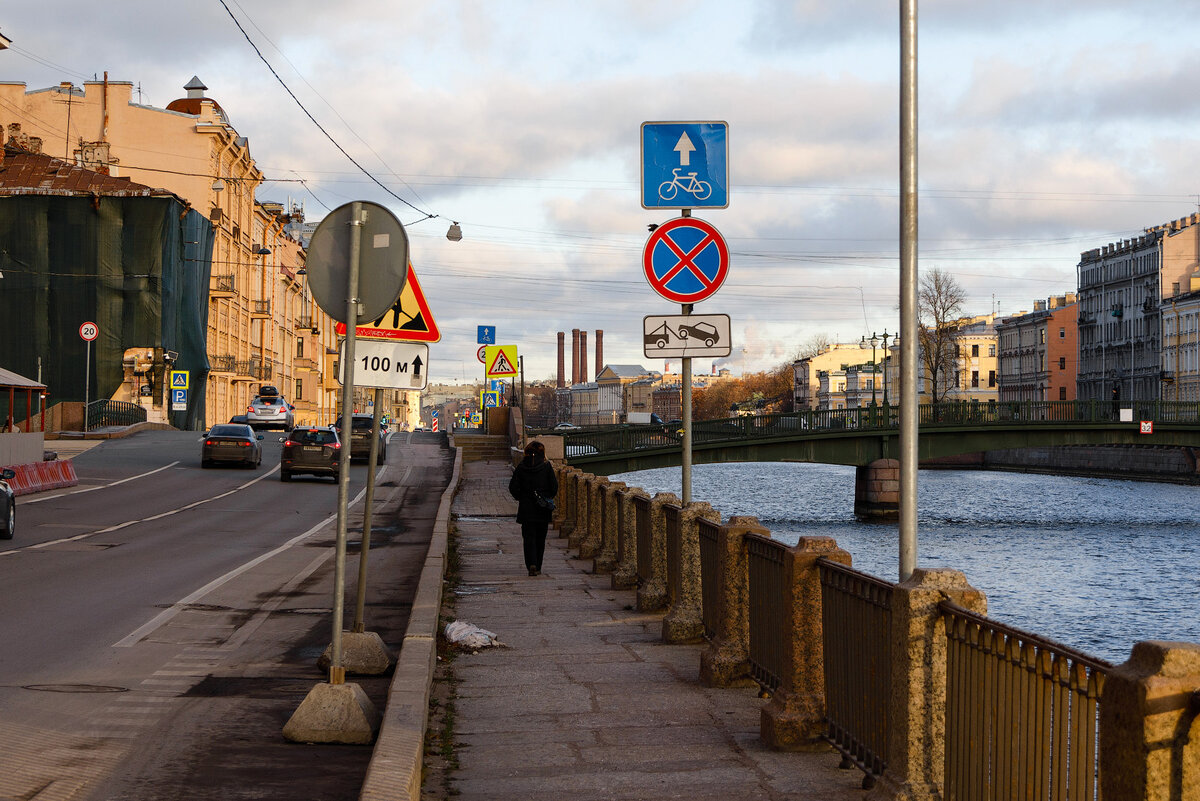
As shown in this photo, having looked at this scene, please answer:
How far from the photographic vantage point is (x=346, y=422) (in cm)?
678

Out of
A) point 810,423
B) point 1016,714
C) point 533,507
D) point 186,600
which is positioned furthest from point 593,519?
point 810,423

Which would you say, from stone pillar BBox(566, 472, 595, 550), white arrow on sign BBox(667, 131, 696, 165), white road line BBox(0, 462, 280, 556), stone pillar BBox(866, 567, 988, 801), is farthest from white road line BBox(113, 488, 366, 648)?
stone pillar BBox(866, 567, 988, 801)

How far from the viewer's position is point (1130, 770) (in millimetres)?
3201

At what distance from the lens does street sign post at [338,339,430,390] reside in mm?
8367

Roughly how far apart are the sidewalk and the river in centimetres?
632

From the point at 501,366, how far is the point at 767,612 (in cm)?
2784

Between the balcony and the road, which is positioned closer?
the road

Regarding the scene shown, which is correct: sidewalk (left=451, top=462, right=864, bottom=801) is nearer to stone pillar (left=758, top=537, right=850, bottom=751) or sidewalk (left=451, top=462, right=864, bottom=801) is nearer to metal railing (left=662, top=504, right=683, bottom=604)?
stone pillar (left=758, top=537, right=850, bottom=751)

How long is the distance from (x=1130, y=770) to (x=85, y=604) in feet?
36.5

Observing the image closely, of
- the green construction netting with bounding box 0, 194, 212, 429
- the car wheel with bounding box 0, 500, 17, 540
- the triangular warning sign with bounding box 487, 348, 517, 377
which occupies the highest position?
the green construction netting with bounding box 0, 194, 212, 429

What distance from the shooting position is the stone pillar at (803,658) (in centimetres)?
643

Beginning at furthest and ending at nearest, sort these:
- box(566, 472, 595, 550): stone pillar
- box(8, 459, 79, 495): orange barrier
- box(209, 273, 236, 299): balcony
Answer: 1. box(209, 273, 236, 299): balcony
2. box(8, 459, 79, 495): orange barrier
3. box(566, 472, 595, 550): stone pillar

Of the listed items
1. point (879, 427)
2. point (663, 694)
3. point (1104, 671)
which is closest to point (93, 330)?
point (879, 427)

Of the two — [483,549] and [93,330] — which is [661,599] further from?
[93,330]
